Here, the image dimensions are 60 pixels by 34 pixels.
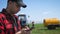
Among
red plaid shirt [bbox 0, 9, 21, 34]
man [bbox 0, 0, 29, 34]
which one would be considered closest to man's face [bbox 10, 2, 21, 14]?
man [bbox 0, 0, 29, 34]

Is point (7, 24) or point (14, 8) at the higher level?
point (14, 8)

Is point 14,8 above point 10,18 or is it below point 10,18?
above

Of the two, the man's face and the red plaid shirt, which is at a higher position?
the man's face

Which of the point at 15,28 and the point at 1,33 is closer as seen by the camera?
the point at 1,33

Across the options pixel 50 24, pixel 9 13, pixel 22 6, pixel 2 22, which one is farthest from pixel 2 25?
pixel 50 24

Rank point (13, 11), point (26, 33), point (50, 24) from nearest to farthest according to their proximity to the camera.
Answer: point (26, 33) → point (13, 11) → point (50, 24)

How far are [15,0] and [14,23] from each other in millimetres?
321

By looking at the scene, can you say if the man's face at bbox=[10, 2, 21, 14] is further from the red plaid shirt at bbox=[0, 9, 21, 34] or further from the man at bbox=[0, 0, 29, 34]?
the red plaid shirt at bbox=[0, 9, 21, 34]

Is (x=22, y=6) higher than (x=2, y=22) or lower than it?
higher

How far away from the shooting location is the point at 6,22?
2609 mm

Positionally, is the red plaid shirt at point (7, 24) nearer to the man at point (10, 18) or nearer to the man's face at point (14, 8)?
the man at point (10, 18)

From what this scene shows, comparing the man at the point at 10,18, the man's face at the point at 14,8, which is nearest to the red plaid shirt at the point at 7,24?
the man at the point at 10,18

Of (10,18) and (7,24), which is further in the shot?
(10,18)

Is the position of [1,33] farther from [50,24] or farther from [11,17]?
[50,24]
